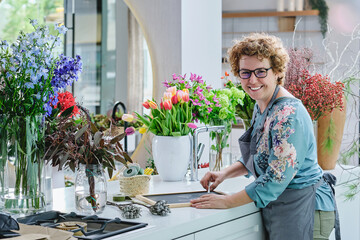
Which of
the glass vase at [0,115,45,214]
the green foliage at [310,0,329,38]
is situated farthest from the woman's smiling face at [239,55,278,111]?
the green foliage at [310,0,329,38]

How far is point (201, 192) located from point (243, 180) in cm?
41

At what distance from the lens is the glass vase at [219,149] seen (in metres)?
2.53

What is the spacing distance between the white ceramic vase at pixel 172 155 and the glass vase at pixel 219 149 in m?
0.20

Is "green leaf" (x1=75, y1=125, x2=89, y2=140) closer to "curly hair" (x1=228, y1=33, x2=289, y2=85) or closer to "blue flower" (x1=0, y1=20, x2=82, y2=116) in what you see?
"blue flower" (x1=0, y1=20, x2=82, y2=116)

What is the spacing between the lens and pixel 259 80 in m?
2.00

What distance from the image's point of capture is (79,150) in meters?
1.67

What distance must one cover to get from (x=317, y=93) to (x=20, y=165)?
5.32 ft

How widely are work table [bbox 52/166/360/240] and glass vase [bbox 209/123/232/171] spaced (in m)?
0.19

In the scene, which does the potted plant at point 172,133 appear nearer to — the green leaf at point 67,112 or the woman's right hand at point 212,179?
the woman's right hand at point 212,179

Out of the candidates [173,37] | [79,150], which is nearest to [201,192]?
[79,150]

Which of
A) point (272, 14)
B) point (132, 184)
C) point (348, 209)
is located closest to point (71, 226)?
point (132, 184)

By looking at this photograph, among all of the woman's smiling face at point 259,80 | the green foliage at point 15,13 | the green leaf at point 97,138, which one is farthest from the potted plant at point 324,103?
the green foliage at point 15,13

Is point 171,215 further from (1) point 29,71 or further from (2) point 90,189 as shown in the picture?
(1) point 29,71

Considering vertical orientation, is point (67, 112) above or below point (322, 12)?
below
